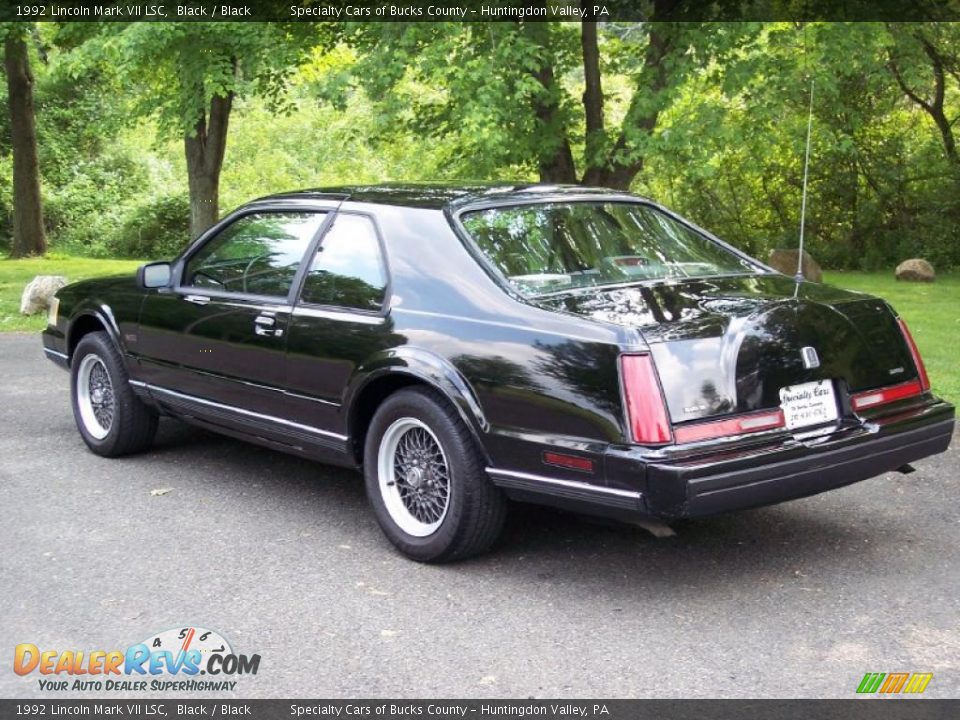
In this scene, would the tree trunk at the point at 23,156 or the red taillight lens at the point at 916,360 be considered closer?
the red taillight lens at the point at 916,360

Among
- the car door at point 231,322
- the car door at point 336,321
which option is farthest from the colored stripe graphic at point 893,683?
the car door at point 231,322

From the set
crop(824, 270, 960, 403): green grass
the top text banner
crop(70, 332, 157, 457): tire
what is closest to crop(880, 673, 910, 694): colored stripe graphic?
crop(70, 332, 157, 457): tire

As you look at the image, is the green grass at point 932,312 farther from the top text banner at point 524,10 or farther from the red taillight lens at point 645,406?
the red taillight lens at point 645,406

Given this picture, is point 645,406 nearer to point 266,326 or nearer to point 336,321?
point 336,321

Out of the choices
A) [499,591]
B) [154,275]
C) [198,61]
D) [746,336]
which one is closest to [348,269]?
[154,275]

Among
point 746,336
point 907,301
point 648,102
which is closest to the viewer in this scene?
point 746,336

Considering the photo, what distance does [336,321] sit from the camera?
5.17m

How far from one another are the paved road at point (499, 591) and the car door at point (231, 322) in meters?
0.54

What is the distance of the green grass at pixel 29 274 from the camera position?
13.3 meters

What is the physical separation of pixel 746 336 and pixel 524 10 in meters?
10.8

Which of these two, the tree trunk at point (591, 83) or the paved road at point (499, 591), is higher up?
the tree trunk at point (591, 83)

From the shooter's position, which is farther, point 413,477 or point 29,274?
point 29,274

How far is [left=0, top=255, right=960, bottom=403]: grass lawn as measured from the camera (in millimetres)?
9844

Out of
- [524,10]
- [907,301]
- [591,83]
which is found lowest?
[907,301]
